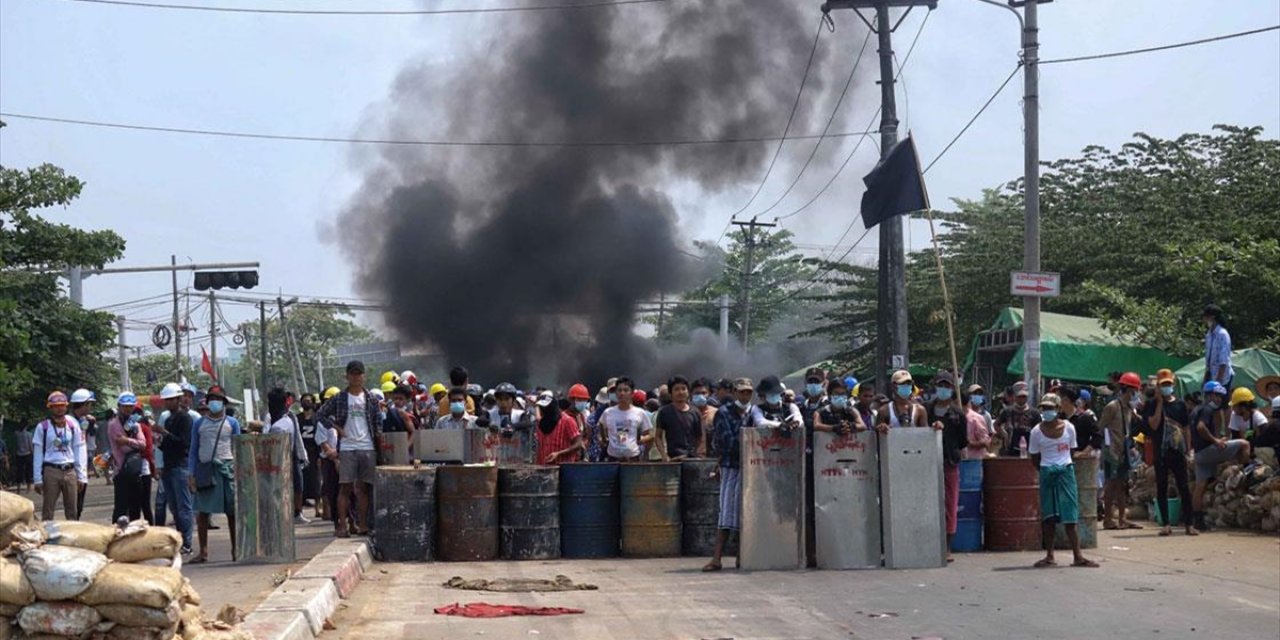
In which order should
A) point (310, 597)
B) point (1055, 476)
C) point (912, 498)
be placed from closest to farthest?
point (310, 597) → point (1055, 476) → point (912, 498)

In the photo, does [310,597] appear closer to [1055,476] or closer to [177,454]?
[177,454]

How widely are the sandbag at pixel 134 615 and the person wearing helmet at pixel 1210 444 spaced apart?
440 inches

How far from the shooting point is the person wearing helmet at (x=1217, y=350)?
51.4ft

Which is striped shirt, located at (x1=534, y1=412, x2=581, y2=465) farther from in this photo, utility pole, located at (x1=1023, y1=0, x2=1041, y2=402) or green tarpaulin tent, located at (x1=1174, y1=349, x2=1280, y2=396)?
green tarpaulin tent, located at (x1=1174, y1=349, x2=1280, y2=396)

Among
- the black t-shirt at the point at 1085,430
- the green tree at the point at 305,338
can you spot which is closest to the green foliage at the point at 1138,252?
the black t-shirt at the point at 1085,430

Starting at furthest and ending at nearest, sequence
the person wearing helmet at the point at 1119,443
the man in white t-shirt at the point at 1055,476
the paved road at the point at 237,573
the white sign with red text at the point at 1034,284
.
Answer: the white sign with red text at the point at 1034,284 → the person wearing helmet at the point at 1119,443 → the man in white t-shirt at the point at 1055,476 → the paved road at the point at 237,573

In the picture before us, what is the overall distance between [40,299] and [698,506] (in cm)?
1644

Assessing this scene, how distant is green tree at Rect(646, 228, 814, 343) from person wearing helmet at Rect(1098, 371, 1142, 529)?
3698 cm

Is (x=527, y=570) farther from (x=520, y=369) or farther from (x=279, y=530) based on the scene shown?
(x=520, y=369)

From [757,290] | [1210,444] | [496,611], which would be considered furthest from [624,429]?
[757,290]

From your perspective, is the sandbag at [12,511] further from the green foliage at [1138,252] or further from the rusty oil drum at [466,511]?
the green foliage at [1138,252]

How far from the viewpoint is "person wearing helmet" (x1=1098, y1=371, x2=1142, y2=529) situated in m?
15.4

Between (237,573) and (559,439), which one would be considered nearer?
(237,573)

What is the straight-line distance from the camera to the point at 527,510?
13.1m
